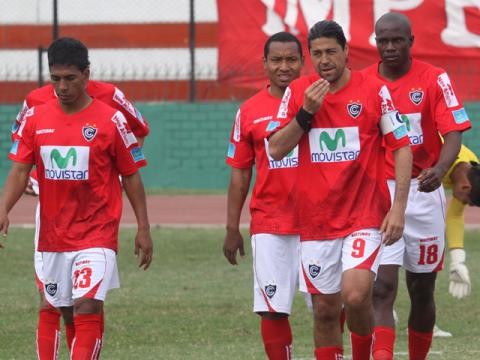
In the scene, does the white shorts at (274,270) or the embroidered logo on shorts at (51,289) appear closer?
the embroidered logo on shorts at (51,289)

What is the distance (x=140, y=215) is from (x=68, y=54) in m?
1.03

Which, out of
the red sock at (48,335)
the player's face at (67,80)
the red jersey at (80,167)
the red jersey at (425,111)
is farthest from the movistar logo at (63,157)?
the red jersey at (425,111)

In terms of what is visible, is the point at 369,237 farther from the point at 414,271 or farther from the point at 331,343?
the point at 414,271

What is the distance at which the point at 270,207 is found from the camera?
913 cm

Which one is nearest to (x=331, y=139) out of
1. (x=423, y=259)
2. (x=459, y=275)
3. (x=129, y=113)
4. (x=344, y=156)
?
(x=344, y=156)

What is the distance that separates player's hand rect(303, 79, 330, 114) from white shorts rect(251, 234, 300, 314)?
53.1 inches

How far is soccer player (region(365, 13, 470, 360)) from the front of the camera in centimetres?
931

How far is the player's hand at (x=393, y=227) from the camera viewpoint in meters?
8.09

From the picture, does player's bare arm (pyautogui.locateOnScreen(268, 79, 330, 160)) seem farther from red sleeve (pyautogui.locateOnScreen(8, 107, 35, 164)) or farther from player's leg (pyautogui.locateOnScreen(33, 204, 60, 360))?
player's leg (pyautogui.locateOnScreen(33, 204, 60, 360))

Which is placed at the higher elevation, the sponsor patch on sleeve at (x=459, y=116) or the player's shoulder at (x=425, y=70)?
the player's shoulder at (x=425, y=70)

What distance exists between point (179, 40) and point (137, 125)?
16.9 m

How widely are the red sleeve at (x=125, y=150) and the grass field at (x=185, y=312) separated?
87.5 inches

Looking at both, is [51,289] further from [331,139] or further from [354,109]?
[354,109]

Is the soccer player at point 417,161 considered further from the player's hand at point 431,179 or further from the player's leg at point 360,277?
the player's leg at point 360,277
